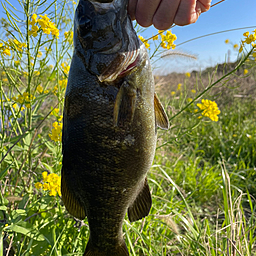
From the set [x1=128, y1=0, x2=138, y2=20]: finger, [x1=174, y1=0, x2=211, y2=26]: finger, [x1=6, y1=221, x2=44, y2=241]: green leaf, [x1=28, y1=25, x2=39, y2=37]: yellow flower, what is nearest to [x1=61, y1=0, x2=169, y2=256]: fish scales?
[x1=128, y1=0, x2=138, y2=20]: finger

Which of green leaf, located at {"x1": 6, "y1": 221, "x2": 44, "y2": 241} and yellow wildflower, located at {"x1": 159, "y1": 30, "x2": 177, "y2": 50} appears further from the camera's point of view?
yellow wildflower, located at {"x1": 159, "y1": 30, "x2": 177, "y2": 50}

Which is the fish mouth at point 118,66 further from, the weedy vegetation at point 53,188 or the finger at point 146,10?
the weedy vegetation at point 53,188

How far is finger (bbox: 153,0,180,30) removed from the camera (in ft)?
3.57

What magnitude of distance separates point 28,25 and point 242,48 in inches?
67.1

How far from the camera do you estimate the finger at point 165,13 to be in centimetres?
109

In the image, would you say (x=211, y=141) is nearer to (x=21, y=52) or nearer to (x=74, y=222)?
(x=74, y=222)

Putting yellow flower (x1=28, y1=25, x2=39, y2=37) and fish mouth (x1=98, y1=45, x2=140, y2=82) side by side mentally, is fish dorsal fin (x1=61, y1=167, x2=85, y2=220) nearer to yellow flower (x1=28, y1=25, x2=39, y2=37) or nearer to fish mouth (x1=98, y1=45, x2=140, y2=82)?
fish mouth (x1=98, y1=45, x2=140, y2=82)

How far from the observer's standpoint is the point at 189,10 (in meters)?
1.08

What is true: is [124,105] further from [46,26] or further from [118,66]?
[46,26]

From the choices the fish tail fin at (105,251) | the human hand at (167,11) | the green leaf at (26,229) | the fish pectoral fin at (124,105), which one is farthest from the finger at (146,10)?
the green leaf at (26,229)

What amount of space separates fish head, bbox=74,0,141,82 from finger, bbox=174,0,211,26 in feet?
0.80

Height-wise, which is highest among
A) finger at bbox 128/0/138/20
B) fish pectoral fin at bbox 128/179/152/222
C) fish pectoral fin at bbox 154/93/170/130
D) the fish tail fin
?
finger at bbox 128/0/138/20

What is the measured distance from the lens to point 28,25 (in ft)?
5.72

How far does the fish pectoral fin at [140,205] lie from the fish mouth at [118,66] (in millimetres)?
679
